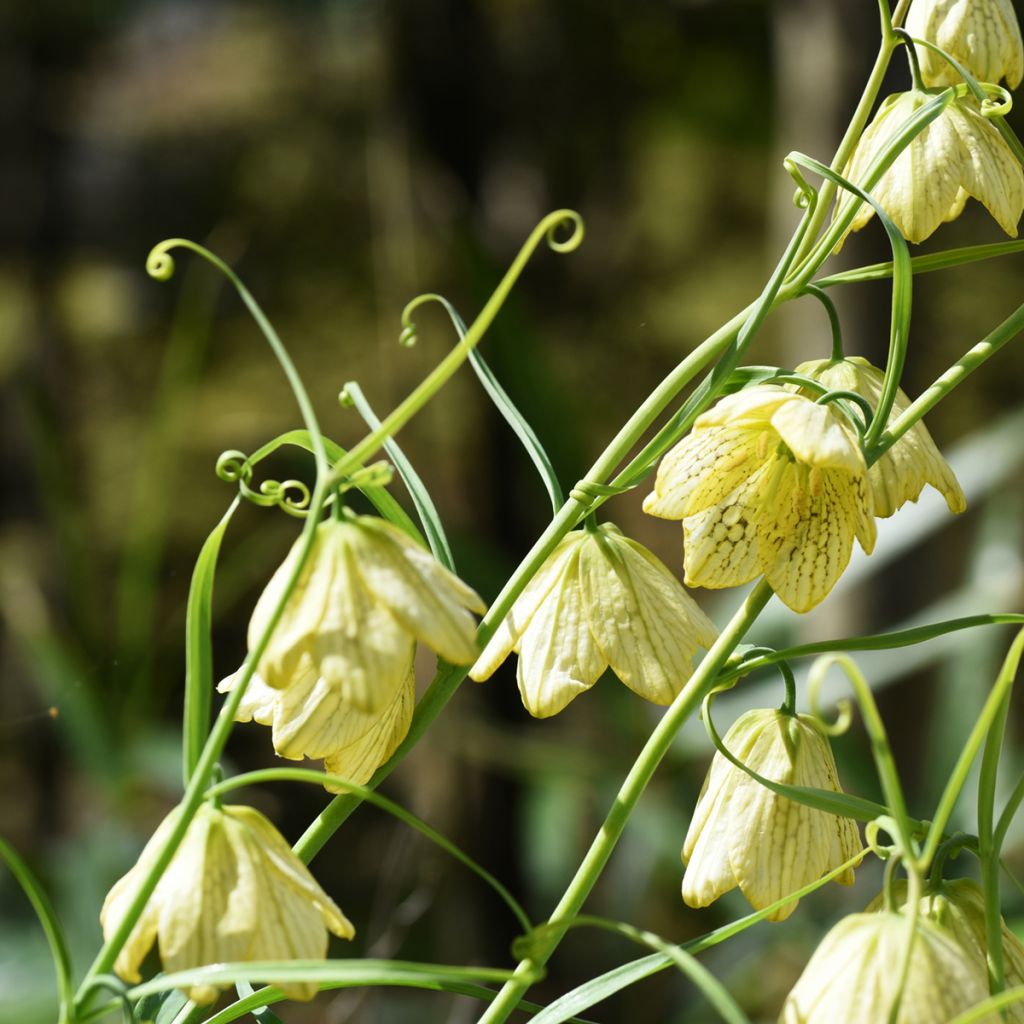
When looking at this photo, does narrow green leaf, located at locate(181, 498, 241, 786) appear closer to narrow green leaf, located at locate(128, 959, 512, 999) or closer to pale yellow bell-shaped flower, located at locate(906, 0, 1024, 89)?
narrow green leaf, located at locate(128, 959, 512, 999)

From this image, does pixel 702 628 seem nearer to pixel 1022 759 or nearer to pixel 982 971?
pixel 982 971

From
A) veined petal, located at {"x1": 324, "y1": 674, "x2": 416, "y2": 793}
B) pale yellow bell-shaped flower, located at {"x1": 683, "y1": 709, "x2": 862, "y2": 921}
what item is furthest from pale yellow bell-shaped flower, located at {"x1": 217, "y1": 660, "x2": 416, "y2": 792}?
pale yellow bell-shaped flower, located at {"x1": 683, "y1": 709, "x2": 862, "y2": 921}

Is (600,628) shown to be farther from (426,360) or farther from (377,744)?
(426,360)

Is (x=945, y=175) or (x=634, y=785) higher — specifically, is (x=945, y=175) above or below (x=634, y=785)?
above

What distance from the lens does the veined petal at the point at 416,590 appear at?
0.30m

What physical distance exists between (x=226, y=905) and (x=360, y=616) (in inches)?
2.9

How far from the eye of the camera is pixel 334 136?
356cm

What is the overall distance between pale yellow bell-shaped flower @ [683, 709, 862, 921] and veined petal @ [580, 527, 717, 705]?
4 centimetres

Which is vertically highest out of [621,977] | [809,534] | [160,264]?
[160,264]

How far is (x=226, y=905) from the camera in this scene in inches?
12.1

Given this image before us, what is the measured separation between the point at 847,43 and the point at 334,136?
2.24 m

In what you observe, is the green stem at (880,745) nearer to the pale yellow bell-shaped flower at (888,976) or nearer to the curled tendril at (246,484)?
the pale yellow bell-shaped flower at (888,976)

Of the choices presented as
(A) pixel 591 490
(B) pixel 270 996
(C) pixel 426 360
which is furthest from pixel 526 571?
(C) pixel 426 360

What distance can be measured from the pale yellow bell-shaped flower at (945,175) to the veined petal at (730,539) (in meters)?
0.08
